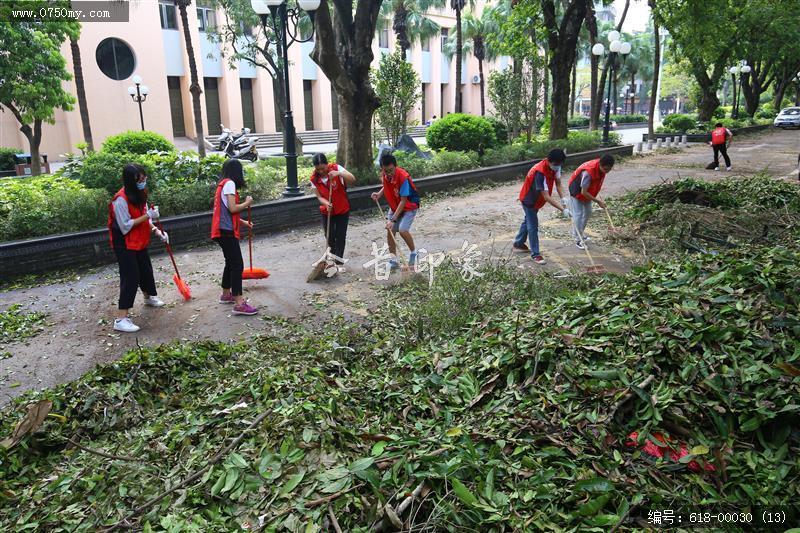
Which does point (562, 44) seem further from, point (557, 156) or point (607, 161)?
point (607, 161)

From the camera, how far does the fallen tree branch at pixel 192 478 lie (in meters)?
2.60

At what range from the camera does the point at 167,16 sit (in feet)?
94.8

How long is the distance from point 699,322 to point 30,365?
5203 mm

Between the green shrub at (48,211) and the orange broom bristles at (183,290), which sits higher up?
the green shrub at (48,211)

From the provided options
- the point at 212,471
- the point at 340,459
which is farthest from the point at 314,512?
the point at 212,471

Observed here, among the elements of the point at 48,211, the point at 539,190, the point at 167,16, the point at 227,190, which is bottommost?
the point at 48,211

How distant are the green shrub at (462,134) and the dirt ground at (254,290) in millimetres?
5500

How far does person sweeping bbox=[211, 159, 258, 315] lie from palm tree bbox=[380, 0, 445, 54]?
25464 millimetres

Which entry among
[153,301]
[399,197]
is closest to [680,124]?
[399,197]

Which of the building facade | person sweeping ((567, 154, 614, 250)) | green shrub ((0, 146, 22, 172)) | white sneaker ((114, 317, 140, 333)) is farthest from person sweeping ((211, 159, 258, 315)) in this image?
the building facade

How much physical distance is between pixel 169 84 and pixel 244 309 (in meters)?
27.7

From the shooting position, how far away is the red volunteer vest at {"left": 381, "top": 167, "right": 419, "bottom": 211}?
706 cm

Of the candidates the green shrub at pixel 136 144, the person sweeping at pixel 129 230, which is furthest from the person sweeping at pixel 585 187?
the green shrub at pixel 136 144

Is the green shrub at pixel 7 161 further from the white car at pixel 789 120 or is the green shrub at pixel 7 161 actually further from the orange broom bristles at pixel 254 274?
the white car at pixel 789 120
